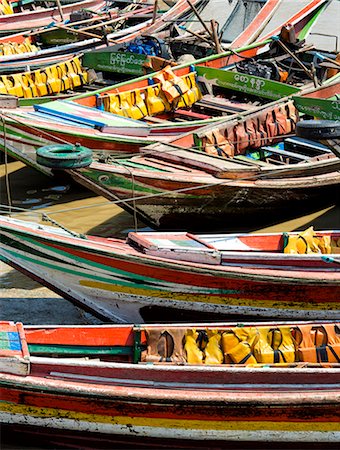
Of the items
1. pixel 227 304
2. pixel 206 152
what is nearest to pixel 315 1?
pixel 206 152

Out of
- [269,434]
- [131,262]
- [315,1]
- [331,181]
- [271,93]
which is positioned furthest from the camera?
[315,1]

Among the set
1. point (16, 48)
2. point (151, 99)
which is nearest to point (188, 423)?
point (151, 99)

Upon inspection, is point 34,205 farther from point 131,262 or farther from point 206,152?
point 131,262

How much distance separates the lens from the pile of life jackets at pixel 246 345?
303 inches

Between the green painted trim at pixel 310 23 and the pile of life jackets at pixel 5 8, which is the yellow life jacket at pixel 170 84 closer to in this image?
the green painted trim at pixel 310 23

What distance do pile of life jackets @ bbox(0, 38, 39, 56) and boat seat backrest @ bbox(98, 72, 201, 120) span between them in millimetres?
4167

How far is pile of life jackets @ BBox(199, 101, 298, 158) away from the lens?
11722mm

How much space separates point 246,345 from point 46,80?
8.55 m

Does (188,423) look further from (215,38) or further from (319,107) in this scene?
(215,38)

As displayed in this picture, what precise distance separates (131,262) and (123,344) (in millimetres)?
1011

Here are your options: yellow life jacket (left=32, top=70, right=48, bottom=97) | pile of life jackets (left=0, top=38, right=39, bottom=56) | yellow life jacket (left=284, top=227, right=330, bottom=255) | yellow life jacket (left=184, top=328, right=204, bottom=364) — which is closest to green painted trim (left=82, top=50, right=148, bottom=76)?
yellow life jacket (left=32, top=70, right=48, bottom=97)

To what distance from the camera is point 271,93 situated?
13.6m

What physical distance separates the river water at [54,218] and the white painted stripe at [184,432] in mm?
248

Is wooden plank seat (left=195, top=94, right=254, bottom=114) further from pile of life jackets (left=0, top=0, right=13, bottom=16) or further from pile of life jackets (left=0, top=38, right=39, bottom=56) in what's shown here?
pile of life jackets (left=0, top=0, right=13, bottom=16)
